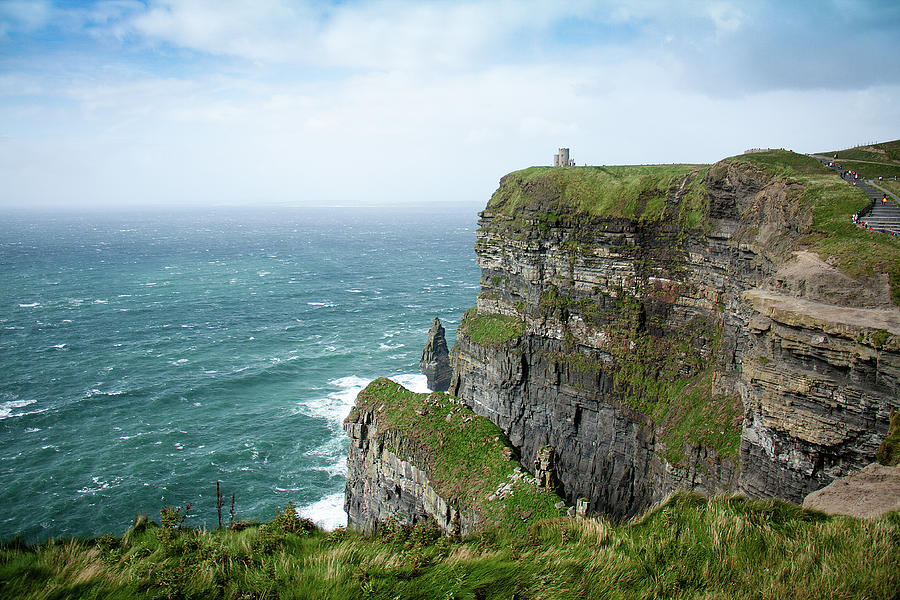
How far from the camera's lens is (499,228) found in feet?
145

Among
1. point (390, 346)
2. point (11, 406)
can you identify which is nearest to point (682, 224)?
point (390, 346)

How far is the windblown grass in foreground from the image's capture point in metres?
7.25

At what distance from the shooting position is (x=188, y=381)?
62469mm

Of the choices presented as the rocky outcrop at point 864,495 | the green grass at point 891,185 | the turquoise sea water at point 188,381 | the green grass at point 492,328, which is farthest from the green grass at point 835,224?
the turquoise sea water at point 188,381

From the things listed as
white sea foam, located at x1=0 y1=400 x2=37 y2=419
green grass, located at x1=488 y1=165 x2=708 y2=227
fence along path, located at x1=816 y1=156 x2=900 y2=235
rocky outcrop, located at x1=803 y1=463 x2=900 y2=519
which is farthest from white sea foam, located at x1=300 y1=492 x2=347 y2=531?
white sea foam, located at x1=0 y1=400 x2=37 y2=419

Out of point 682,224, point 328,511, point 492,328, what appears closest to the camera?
point 682,224

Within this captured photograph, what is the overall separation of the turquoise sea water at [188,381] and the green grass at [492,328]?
54.5 ft

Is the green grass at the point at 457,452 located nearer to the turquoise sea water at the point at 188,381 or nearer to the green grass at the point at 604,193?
the turquoise sea water at the point at 188,381

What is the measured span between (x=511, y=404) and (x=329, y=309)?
62.9m

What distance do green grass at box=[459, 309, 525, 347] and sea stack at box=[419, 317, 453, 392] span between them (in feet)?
58.4

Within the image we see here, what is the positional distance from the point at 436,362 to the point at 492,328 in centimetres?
2105

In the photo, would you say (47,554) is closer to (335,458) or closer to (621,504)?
(621,504)

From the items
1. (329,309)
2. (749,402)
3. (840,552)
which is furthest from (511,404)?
(329,309)

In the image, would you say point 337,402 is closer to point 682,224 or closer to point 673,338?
point 673,338
